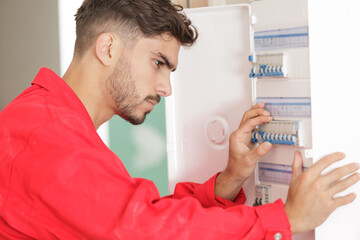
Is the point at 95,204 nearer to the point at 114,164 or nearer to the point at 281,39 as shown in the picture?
the point at 114,164

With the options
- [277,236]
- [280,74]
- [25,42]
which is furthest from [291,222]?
[25,42]

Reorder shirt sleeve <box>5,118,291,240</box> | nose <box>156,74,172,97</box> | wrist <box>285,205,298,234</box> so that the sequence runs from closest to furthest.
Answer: shirt sleeve <box>5,118,291,240</box>
wrist <box>285,205,298,234</box>
nose <box>156,74,172,97</box>

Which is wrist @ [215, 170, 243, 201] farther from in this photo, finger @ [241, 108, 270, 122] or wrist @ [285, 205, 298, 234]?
wrist @ [285, 205, 298, 234]

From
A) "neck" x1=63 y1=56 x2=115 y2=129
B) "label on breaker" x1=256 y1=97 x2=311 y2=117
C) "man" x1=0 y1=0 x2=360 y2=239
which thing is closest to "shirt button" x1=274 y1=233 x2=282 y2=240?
"man" x1=0 y1=0 x2=360 y2=239

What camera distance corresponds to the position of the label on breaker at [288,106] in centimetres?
111

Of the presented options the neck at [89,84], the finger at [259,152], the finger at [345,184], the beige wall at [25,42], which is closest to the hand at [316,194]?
the finger at [345,184]

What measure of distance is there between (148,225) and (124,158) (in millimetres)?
1654

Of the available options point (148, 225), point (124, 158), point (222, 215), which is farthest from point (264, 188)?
point (124, 158)

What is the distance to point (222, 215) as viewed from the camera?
95 centimetres

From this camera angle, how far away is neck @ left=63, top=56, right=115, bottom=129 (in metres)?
1.20

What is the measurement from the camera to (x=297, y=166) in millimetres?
1109

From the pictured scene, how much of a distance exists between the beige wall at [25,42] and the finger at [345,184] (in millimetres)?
2141

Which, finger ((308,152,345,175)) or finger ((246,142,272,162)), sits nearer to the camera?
finger ((308,152,345,175))

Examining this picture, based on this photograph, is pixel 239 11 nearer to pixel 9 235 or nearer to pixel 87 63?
pixel 87 63
